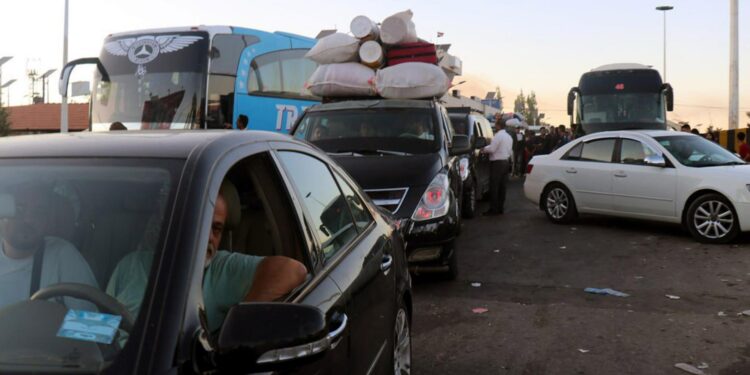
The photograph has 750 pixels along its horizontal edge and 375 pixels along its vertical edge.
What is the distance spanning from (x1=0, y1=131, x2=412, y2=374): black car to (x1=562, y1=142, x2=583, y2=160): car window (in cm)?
925

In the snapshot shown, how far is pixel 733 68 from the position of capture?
85.7ft

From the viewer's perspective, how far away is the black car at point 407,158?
22.8 ft

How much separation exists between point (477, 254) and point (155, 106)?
7.68 meters

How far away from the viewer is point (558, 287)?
721cm

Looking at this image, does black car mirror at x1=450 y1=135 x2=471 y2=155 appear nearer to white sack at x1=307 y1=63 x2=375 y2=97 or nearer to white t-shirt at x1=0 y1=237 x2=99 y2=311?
white sack at x1=307 y1=63 x2=375 y2=97

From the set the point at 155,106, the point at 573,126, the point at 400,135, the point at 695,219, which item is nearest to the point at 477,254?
the point at 400,135

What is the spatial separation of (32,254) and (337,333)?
37.9 inches

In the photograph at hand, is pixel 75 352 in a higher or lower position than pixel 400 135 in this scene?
lower

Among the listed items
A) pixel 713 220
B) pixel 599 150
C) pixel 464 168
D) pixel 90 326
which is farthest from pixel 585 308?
pixel 464 168

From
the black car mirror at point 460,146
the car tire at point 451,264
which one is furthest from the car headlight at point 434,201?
the black car mirror at point 460,146

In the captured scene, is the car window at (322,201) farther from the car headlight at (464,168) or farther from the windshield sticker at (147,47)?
the windshield sticker at (147,47)

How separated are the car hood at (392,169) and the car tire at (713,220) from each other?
13.9ft

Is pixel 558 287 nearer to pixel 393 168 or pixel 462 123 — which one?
pixel 393 168

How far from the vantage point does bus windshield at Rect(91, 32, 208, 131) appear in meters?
13.7
